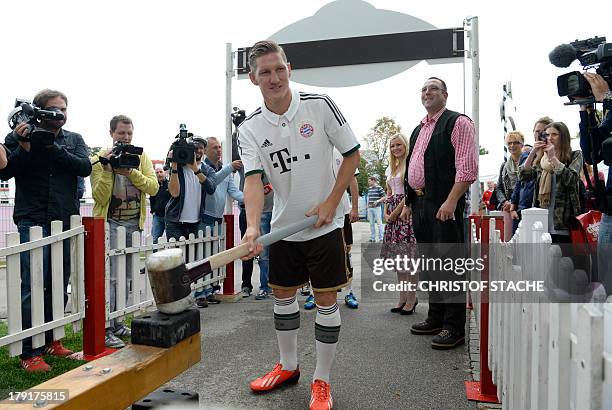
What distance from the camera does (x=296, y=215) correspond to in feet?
9.29

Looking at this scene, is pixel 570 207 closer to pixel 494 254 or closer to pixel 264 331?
pixel 494 254

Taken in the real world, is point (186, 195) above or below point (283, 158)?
below

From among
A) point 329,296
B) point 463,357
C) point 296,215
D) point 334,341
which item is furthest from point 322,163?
point 463,357

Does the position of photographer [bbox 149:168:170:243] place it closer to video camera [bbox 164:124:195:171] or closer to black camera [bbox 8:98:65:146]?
video camera [bbox 164:124:195:171]

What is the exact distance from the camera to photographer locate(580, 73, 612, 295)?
2.70m

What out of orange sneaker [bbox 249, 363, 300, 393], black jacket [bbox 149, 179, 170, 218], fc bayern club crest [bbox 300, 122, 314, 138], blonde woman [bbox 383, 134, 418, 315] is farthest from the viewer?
black jacket [bbox 149, 179, 170, 218]

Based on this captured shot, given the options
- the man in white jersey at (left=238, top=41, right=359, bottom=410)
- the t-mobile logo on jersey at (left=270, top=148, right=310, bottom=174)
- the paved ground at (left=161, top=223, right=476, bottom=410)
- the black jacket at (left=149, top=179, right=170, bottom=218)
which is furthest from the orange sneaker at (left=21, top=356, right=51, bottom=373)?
the black jacket at (left=149, top=179, right=170, bottom=218)

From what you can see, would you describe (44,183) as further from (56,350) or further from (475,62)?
(475,62)

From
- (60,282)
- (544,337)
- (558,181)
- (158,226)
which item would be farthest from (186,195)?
(544,337)

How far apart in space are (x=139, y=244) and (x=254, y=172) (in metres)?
1.96

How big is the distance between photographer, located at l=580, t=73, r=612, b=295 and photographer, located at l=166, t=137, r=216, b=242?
12.0ft

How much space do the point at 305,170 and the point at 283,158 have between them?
144 mm

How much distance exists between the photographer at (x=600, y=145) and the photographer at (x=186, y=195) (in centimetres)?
366

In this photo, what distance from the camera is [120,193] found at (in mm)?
4336
